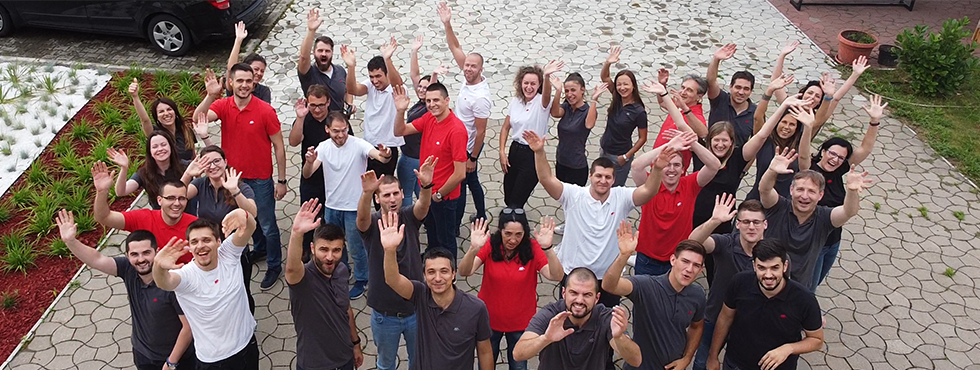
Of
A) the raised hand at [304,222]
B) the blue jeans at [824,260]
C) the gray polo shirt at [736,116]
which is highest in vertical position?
the raised hand at [304,222]

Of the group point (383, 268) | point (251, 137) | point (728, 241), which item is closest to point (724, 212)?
point (728, 241)

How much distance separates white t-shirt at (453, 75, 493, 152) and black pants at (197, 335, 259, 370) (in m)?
2.93

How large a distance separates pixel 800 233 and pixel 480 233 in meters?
2.50

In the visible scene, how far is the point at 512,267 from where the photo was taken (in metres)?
5.23

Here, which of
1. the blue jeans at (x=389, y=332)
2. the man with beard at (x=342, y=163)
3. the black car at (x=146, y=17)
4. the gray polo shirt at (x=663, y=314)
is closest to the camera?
the gray polo shirt at (x=663, y=314)

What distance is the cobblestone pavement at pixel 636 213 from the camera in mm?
6633

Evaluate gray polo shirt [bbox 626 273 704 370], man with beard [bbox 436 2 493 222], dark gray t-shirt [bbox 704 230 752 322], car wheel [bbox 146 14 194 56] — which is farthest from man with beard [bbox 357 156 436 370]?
car wheel [bbox 146 14 194 56]

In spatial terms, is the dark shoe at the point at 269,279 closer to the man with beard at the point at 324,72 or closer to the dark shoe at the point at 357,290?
the dark shoe at the point at 357,290

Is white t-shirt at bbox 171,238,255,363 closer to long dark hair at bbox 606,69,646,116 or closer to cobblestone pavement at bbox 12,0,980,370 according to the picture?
cobblestone pavement at bbox 12,0,980,370

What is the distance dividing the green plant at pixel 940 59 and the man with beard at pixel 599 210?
748cm

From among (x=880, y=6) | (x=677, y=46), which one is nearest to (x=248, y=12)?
(x=677, y=46)

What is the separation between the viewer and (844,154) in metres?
6.27

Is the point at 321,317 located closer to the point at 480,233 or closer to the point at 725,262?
the point at 480,233

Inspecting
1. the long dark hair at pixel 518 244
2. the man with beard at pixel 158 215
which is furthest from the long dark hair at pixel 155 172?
the long dark hair at pixel 518 244
